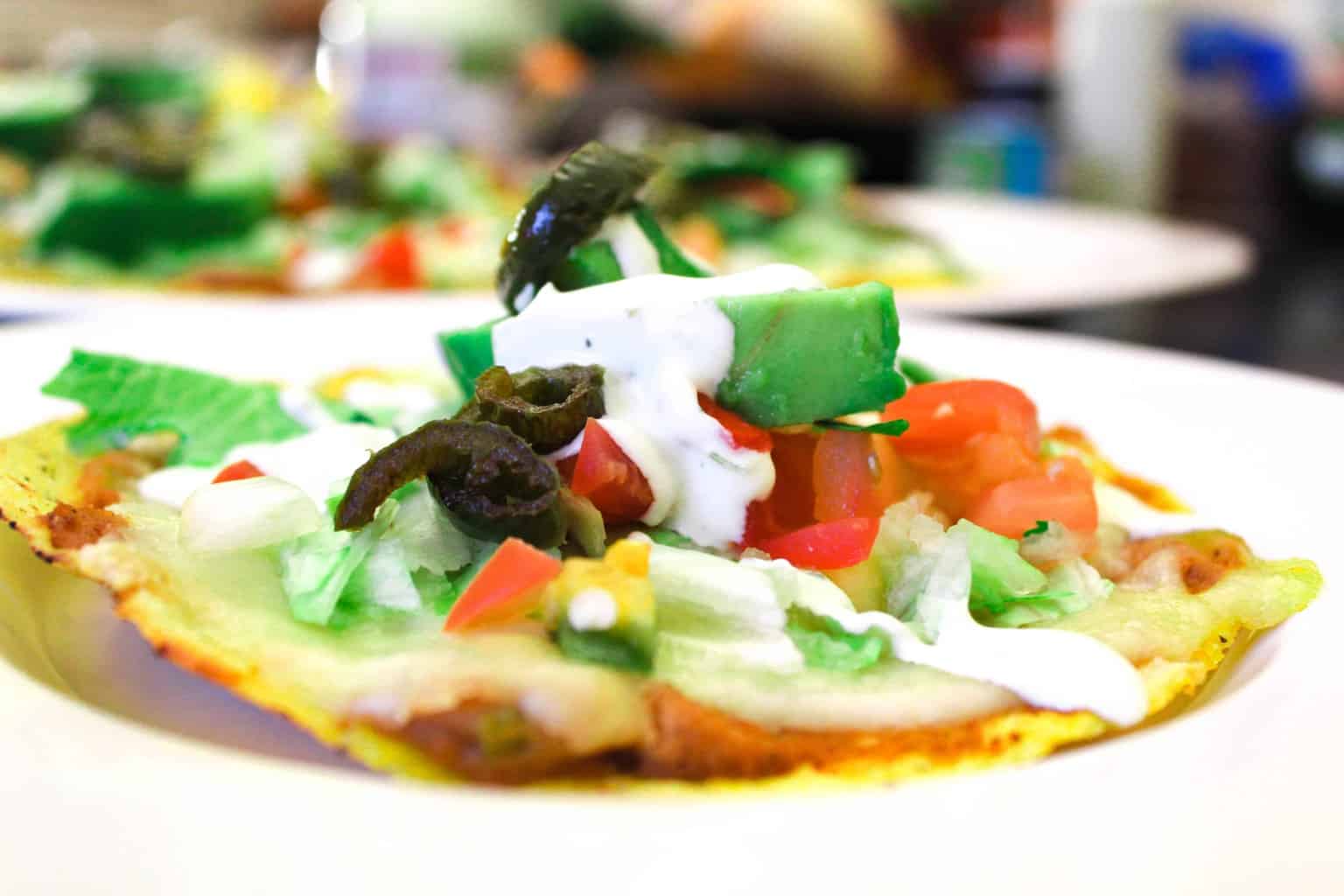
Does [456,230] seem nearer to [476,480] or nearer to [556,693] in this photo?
[476,480]

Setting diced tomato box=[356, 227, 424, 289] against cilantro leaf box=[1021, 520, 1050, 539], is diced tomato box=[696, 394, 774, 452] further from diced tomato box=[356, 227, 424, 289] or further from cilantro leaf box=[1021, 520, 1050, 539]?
diced tomato box=[356, 227, 424, 289]

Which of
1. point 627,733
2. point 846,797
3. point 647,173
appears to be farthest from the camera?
point 647,173

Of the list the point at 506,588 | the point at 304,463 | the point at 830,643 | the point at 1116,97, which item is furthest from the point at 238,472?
the point at 1116,97

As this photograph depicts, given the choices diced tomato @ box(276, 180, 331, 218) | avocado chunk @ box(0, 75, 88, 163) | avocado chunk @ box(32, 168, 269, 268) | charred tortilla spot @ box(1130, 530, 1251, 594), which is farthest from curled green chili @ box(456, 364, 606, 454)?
avocado chunk @ box(0, 75, 88, 163)

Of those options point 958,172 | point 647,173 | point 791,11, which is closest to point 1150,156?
point 958,172

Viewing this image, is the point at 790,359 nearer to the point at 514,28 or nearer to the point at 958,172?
the point at 958,172

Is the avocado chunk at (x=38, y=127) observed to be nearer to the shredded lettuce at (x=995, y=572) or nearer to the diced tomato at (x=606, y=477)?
the diced tomato at (x=606, y=477)

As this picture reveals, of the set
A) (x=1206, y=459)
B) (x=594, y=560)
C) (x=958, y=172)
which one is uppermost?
(x=594, y=560)
